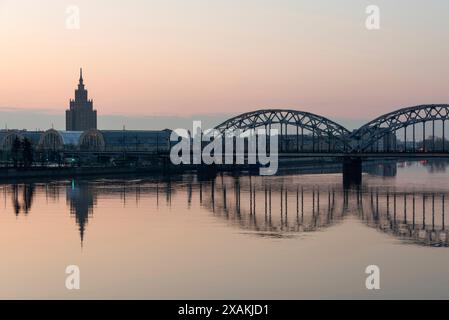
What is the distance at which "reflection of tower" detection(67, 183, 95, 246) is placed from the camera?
5498cm

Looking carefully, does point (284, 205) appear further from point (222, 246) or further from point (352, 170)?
point (352, 170)

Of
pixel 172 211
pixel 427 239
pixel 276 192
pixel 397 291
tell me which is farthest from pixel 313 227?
pixel 276 192

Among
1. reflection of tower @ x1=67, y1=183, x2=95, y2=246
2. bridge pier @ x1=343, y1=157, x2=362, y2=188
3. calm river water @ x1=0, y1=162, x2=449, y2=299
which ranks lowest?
calm river water @ x1=0, y1=162, x2=449, y2=299

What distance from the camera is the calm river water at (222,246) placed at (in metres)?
31.5

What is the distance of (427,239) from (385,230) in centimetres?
514

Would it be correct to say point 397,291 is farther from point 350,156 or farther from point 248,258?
point 350,156

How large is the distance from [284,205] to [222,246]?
2751 cm

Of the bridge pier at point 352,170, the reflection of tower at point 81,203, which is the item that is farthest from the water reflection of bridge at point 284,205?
the bridge pier at point 352,170

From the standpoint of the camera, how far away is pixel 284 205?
6988 cm

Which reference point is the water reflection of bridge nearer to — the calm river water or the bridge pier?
the calm river water

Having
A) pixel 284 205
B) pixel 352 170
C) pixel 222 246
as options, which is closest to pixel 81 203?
pixel 284 205

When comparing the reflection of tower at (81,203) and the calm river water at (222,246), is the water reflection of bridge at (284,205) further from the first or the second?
the calm river water at (222,246)

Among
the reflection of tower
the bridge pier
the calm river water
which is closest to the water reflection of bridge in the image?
the reflection of tower
